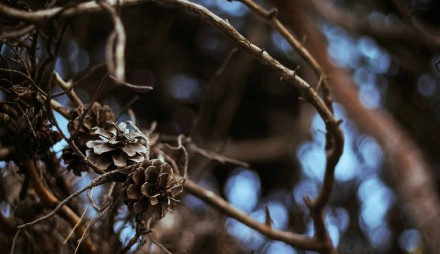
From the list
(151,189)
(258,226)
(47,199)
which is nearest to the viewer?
(151,189)

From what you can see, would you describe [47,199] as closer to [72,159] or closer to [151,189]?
[72,159]

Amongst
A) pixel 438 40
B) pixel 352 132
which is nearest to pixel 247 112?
pixel 352 132

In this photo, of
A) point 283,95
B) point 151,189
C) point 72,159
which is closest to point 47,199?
point 72,159

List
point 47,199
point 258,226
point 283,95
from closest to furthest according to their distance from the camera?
point 47,199
point 258,226
point 283,95

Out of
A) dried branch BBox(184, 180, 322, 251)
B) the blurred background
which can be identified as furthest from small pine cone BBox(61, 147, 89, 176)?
the blurred background

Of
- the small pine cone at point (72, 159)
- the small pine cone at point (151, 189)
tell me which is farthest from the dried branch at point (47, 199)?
the small pine cone at point (151, 189)

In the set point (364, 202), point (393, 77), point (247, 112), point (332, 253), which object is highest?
point (332, 253)

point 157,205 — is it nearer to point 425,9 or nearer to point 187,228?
point 187,228
